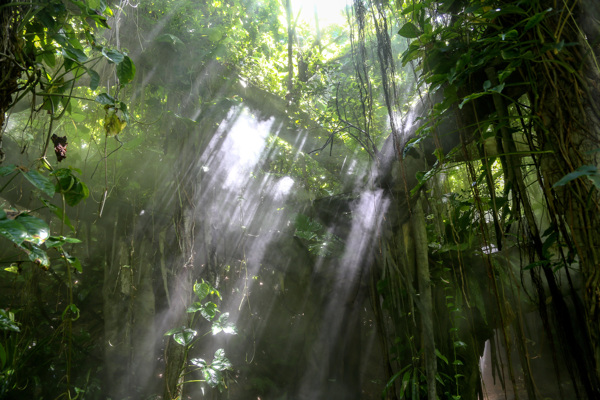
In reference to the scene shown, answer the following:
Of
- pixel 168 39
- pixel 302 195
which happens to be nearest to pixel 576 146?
pixel 168 39

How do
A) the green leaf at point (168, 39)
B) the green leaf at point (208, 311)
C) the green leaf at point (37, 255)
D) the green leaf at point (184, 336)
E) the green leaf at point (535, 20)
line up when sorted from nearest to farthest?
the green leaf at point (37, 255), the green leaf at point (535, 20), the green leaf at point (184, 336), the green leaf at point (208, 311), the green leaf at point (168, 39)

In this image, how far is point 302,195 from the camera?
5.00m

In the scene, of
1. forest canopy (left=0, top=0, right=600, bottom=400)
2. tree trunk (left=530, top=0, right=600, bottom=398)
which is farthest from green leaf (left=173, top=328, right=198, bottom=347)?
tree trunk (left=530, top=0, right=600, bottom=398)

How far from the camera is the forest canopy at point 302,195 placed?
50.3 inches

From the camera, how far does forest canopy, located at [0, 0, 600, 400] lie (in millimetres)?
1276

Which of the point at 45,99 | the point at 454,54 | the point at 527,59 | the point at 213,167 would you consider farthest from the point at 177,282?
the point at 527,59

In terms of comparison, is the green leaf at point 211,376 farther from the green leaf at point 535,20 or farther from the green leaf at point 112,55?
the green leaf at point 535,20

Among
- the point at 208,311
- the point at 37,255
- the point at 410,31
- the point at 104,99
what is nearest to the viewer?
the point at 37,255

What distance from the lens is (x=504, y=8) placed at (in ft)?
4.21

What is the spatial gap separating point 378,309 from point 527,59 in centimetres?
203

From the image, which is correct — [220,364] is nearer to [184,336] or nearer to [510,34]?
[184,336]


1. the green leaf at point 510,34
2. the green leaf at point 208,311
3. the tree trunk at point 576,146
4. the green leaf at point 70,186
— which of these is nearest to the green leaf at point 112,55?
the green leaf at point 70,186

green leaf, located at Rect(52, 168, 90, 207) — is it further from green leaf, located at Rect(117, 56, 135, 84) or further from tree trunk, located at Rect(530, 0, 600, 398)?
tree trunk, located at Rect(530, 0, 600, 398)

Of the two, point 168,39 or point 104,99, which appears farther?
point 168,39
